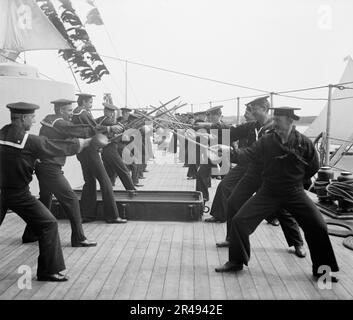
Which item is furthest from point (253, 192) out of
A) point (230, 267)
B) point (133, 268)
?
point (133, 268)

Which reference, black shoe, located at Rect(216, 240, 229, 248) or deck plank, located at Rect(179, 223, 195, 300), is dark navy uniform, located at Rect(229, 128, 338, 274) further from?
black shoe, located at Rect(216, 240, 229, 248)

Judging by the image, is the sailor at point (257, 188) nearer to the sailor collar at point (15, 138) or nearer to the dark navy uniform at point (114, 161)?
the sailor collar at point (15, 138)

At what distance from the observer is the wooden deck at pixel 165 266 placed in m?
3.29

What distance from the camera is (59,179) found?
14.3ft

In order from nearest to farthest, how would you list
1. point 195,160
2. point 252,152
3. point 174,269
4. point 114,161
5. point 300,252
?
point 252,152 < point 174,269 < point 300,252 < point 114,161 < point 195,160

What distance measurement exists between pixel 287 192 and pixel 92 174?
9.01 ft

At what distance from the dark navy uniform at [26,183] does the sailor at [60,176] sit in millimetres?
804

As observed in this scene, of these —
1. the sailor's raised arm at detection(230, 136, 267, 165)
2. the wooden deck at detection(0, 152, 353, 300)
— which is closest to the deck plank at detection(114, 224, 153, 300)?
the wooden deck at detection(0, 152, 353, 300)

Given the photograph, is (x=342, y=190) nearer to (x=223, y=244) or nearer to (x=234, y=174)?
(x=234, y=174)

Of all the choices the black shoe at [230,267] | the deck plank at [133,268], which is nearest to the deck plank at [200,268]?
the black shoe at [230,267]

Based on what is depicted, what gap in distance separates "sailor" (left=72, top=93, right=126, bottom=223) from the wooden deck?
0.19 metres

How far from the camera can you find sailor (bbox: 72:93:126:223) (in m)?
5.20

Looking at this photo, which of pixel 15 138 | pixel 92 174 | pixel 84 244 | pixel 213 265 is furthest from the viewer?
pixel 92 174

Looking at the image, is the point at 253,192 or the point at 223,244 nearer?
the point at 253,192
